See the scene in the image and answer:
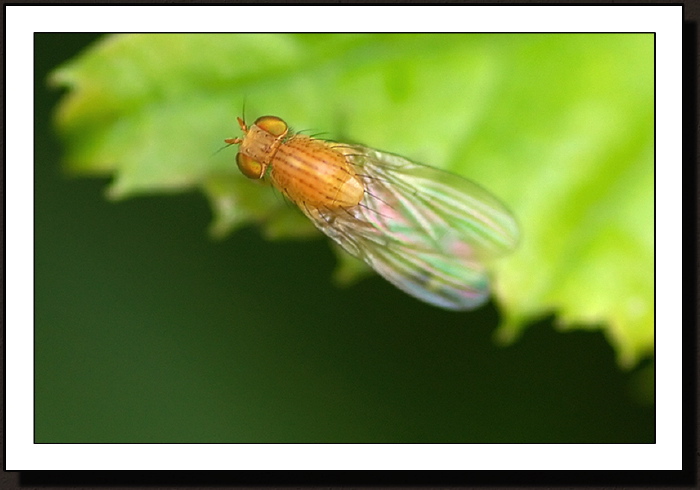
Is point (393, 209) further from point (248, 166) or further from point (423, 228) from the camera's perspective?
point (248, 166)

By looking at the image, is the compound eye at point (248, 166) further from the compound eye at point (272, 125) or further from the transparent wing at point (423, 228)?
the transparent wing at point (423, 228)

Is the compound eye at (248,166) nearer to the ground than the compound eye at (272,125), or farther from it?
nearer to the ground

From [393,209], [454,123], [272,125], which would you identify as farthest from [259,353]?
[454,123]

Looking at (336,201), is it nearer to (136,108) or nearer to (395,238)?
(395,238)

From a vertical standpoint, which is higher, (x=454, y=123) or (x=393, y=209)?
(x=454, y=123)

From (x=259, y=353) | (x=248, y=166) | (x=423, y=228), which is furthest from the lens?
(x=259, y=353)

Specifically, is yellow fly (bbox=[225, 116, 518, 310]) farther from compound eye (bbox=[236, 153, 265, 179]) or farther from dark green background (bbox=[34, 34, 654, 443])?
dark green background (bbox=[34, 34, 654, 443])

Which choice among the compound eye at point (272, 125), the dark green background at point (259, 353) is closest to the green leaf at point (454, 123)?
the compound eye at point (272, 125)
